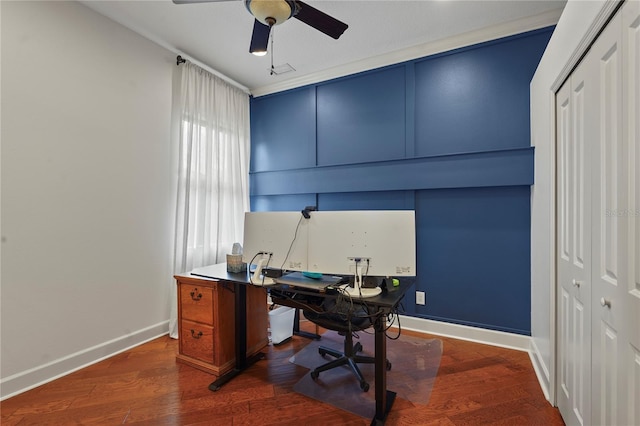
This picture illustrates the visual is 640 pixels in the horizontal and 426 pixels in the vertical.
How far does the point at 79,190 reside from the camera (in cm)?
222

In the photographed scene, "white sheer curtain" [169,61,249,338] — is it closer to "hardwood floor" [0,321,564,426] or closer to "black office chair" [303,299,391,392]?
"hardwood floor" [0,321,564,426]

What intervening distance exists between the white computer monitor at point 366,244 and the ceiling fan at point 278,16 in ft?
3.96

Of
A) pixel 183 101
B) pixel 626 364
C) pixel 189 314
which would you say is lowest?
pixel 189 314

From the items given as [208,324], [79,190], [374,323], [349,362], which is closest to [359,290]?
[374,323]

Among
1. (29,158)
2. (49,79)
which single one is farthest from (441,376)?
(49,79)

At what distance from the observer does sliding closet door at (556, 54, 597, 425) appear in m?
1.35

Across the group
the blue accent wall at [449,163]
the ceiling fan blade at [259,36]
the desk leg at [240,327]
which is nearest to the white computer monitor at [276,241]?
the desk leg at [240,327]

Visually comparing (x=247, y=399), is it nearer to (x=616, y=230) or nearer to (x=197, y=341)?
(x=197, y=341)

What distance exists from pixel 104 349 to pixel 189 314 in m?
0.82

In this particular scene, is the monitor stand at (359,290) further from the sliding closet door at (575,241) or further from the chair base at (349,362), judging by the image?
the sliding closet door at (575,241)

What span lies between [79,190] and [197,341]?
1519mm

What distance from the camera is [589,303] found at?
133 centimetres

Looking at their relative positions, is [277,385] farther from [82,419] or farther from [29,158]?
[29,158]

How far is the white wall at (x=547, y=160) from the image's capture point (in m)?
1.38
